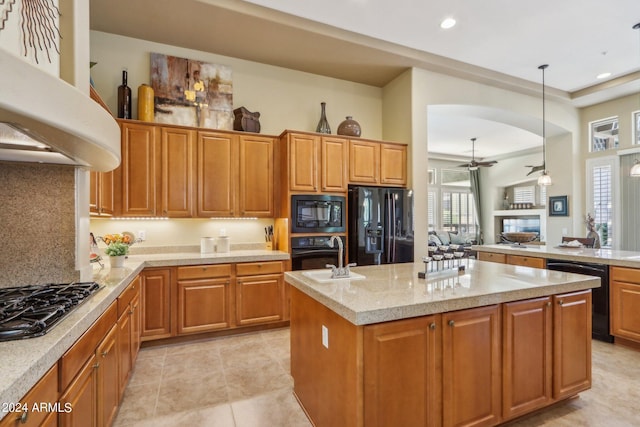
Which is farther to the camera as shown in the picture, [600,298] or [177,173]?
[177,173]

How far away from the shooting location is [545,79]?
16.1ft

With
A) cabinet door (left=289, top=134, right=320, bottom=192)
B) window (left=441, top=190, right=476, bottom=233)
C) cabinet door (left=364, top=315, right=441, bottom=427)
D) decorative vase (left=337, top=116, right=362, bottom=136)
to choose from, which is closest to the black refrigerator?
cabinet door (left=289, top=134, right=320, bottom=192)

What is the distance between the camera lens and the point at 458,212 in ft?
34.9

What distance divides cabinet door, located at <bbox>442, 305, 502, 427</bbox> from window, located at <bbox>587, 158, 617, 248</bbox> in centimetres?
548

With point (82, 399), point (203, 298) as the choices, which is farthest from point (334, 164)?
point (82, 399)

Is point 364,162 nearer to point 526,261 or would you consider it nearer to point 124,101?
point 526,261

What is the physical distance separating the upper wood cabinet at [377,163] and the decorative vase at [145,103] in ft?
7.98

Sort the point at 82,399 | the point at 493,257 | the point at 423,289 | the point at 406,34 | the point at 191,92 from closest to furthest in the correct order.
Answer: the point at 82,399
the point at 423,289
the point at 406,34
the point at 191,92
the point at 493,257

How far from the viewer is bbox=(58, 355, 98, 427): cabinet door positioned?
1.20 meters

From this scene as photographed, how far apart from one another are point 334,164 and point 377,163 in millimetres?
644

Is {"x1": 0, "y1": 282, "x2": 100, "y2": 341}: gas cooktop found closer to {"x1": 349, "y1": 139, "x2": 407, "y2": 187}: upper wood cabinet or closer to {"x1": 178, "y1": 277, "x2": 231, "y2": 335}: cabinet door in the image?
{"x1": 178, "y1": 277, "x2": 231, "y2": 335}: cabinet door

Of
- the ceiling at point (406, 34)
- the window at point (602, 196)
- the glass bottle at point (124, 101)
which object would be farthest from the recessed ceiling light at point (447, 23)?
the window at point (602, 196)

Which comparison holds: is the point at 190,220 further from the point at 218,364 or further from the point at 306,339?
the point at 306,339

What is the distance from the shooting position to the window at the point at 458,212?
34.2 feet
